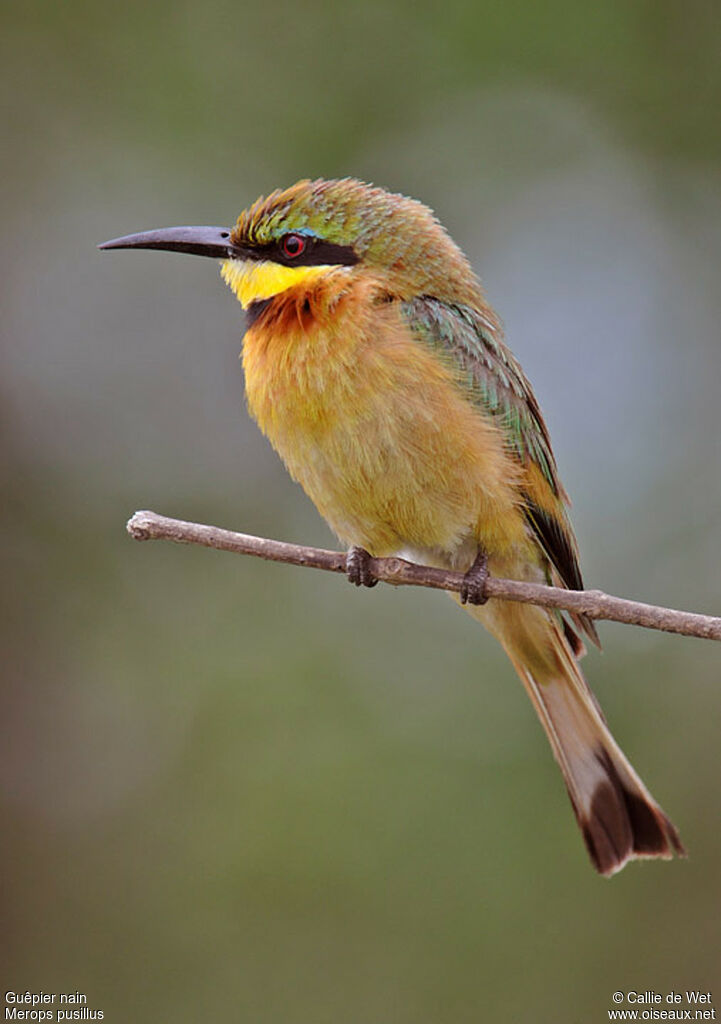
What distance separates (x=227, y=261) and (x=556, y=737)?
57.7 inches

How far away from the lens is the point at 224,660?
4609 millimetres

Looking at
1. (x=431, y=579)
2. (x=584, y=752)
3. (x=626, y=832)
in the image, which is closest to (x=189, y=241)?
(x=431, y=579)

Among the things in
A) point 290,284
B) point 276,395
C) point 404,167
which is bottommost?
A: point 276,395

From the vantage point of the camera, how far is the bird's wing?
115 inches

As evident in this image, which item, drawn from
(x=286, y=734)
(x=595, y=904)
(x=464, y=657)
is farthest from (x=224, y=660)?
(x=595, y=904)

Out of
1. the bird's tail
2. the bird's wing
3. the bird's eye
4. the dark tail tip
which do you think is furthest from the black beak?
the dark tail tip

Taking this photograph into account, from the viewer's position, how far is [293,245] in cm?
305

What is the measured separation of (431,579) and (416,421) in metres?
0.37

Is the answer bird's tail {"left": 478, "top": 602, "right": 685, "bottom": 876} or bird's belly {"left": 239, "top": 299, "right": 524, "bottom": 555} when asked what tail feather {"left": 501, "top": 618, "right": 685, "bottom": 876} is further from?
bird's belly {"left": 239, "top": 299, "right": 524, "bottom": 555}

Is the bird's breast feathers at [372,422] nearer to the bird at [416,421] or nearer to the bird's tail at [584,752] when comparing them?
the bird at [416,421]

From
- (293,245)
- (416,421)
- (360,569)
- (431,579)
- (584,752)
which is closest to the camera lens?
(431,579)

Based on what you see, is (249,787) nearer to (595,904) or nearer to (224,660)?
(224,660)

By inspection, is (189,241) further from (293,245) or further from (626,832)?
(626,832)

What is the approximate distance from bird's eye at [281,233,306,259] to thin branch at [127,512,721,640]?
800mm
